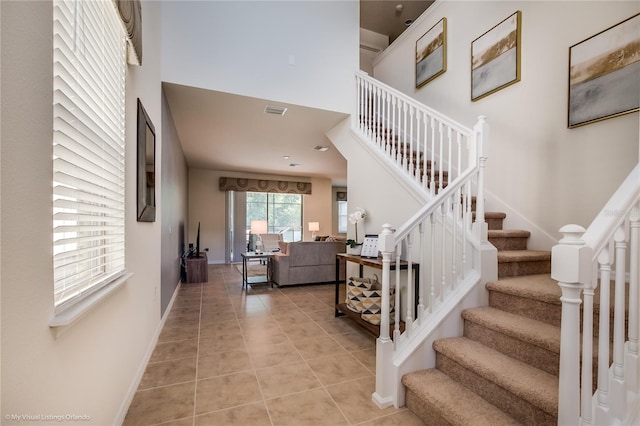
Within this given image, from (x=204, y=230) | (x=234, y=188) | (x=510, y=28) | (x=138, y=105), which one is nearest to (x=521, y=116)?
(x=510, y=28)

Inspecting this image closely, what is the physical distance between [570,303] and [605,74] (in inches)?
91.7

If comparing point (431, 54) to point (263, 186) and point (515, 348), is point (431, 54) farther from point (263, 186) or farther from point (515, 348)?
point (263, 186)

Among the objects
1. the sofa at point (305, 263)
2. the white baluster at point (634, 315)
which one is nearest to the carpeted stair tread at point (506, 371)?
the white baluster at point (634, 315)

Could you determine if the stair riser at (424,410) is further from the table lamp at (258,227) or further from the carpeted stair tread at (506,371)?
the table lamp at (258,227)

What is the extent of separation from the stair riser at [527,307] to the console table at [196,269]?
4.86 metres

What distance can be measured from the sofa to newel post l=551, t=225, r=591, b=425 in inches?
167

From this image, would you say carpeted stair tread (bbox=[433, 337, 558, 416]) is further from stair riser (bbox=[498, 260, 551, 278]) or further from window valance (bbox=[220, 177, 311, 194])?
window valance (bbox=[220, 177, 311, 194])

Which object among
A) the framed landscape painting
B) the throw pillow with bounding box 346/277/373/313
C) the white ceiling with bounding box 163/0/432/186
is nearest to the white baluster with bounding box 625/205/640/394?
the framed landscape painting

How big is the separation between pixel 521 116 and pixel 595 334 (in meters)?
2.22

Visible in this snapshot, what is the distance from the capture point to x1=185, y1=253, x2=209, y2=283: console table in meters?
5.40

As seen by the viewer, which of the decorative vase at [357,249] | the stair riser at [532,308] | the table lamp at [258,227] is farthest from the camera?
the table lamp at [258,227]

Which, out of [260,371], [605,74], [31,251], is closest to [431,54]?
[605,74]

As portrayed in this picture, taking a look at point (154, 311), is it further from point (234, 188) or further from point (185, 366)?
point (234, 188)

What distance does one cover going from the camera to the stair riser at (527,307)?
173 cm
